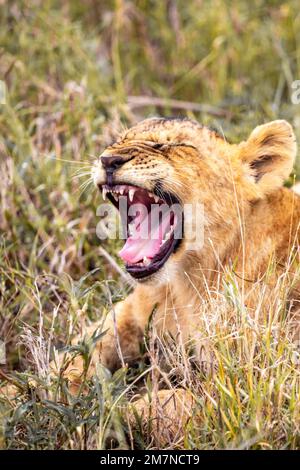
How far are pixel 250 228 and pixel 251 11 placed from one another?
12.9 ft

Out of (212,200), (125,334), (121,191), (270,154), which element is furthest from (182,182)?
(125,334)

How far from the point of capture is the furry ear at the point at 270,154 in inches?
152

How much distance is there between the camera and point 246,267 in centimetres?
377

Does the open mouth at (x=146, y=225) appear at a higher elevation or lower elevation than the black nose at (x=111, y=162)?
lower

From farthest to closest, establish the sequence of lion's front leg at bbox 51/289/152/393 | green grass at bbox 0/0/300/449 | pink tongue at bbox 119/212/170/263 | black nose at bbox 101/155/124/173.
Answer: lion's front leg at bbox 51/289/152/393 < pink tongue at bbox 119/212/170/263 < black nose at bbox 101/155/124/173 < green grass at bbox 0/0/300/449

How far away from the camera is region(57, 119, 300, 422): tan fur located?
12.2 feet

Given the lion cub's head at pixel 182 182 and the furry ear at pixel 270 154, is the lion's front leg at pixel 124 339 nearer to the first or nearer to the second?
the lion cub's head at pixel 182 182

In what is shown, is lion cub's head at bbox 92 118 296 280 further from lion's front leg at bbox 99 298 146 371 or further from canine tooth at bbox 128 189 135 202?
lion's front leg at bbox 99 298 146 371

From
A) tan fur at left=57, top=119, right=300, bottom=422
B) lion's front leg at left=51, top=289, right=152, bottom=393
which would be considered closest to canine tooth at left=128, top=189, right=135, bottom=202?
tan fur at left=57, top=119, right=300, bottom=422

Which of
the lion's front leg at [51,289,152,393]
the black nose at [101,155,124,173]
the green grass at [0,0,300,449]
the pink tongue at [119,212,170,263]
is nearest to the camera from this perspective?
the green grass at [0,0,300,449]

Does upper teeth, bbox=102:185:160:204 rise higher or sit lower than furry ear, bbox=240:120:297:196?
lower

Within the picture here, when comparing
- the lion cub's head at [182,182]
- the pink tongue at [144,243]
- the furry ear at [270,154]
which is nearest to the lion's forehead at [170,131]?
the lion cub's head at [182,182]

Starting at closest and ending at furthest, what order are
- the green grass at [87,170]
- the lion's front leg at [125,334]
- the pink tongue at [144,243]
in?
1. the green grass at [87,170]
2. the pink tongue at [144,243]
3. the lion's front leg at [125,334]
